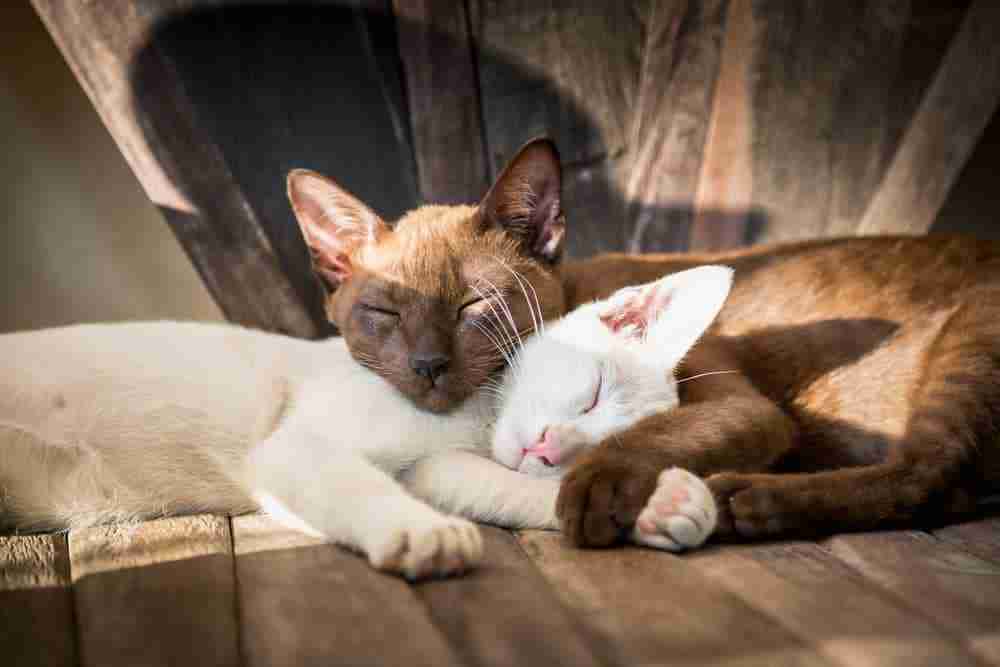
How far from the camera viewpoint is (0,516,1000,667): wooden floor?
3.15ft

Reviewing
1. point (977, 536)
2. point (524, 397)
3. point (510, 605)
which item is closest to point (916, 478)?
point (977, 536)

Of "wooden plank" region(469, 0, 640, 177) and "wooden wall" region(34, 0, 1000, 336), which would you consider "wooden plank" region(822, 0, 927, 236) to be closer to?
"wooden wall" region(34, 0, 1000, 336)

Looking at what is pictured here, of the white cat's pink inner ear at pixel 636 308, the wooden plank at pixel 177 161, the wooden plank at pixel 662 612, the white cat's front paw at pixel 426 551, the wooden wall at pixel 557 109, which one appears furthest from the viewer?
the wooden wall at pixel 557 109

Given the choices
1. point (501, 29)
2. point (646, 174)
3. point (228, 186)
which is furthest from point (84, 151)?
point (646, 174)

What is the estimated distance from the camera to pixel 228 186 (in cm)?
218

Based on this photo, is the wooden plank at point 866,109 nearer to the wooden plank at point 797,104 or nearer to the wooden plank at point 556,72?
the wooden plank at point 797,104

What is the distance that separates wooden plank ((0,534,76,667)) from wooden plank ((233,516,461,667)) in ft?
0.73

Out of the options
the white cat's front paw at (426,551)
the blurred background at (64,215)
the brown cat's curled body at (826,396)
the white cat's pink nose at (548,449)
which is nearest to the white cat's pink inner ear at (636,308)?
the brown cat's curled body at (826,396)

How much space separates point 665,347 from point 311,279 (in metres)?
1.16

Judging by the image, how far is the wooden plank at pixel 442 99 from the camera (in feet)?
7.00

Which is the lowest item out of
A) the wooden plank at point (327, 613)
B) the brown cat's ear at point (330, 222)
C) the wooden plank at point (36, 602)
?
the wooden plank at point (36, 602)

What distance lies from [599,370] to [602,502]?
330 mm

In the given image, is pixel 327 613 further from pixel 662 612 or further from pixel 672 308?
pixel 672 308

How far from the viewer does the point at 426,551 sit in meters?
1.14
